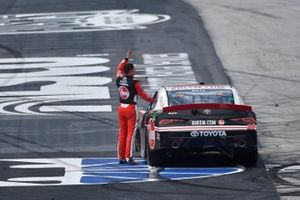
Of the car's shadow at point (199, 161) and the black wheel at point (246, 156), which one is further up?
the black wheel at point (246, 156)

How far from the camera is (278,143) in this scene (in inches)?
727

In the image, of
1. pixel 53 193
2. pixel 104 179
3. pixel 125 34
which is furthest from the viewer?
pixel 125 34

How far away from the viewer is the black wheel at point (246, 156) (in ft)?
52.6

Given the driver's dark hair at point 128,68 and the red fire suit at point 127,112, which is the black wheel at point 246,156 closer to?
the red fire suit at point 127,112

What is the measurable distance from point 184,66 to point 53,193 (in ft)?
43.8

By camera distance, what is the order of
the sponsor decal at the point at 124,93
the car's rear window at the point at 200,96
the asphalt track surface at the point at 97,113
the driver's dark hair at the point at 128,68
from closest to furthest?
1. the asphalt track surface at the point at 97,113
2. the car's rear window at the point at 200,96
3. the sponsor decal at the point at 124,93
4. the driver's dark hair at the point at 128,68

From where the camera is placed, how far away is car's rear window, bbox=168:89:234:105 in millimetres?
16562

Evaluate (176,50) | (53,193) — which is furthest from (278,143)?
(176,50)

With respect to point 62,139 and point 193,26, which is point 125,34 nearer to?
point 193,26

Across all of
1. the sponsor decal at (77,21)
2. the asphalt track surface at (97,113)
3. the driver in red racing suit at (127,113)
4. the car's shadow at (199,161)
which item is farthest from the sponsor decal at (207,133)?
the sponsor decal at (77,21)

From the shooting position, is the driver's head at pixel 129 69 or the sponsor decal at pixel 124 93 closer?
the sponsor decal at pixel 124 93

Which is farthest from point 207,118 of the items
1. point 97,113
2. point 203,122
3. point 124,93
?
point 97,113

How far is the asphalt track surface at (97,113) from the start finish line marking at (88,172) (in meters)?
0.19

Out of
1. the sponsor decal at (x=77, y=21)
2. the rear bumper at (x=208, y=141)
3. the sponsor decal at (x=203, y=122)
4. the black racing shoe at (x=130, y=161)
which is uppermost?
the sponsor decal at (x=203, y=122)
